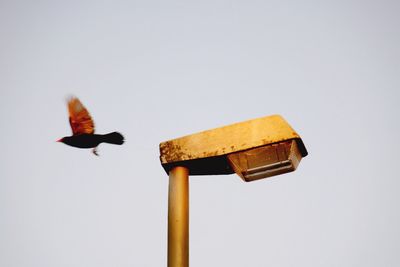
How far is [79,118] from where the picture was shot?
3.29 m

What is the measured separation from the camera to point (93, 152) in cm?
359

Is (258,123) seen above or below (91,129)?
below

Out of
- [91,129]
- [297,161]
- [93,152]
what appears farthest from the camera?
[93,152]

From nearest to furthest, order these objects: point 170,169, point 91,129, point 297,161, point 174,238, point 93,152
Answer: point 174,238
point 297,161
point 170,169
point 91,129
point 93,152

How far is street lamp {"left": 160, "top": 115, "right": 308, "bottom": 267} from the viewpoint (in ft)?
5.32

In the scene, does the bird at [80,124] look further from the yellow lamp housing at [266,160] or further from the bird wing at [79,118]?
the yellow lamp housing at [266,160]

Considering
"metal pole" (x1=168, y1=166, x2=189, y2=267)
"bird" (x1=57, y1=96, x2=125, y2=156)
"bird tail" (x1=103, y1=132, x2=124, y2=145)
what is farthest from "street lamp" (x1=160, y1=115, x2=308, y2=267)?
"bird" (x1=57, y1=96, x2=125, y2=156)

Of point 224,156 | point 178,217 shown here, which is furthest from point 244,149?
point 178,217

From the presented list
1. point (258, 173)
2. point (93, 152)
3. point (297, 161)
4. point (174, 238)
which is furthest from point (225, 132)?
point (93, 152)

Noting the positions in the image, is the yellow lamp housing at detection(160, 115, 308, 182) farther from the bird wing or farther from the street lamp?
the bird wing

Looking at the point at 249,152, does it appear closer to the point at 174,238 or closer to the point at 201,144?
the point at 201,144

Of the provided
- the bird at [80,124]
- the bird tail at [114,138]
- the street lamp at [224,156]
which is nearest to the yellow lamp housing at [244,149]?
the street lamp at [224,156]

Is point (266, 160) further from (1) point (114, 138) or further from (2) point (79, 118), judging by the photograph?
(2) point (79, 118)

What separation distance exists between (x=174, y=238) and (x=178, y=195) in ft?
0.63
